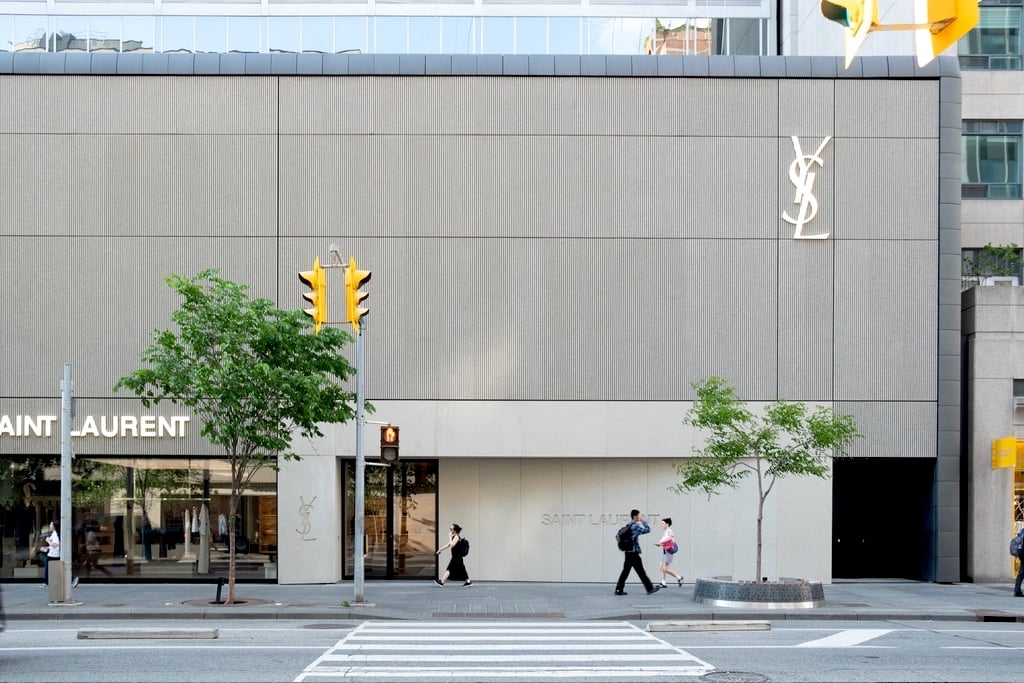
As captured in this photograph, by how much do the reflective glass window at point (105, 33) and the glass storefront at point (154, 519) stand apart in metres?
12.5

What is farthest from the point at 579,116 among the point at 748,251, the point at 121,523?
the point at 121,523

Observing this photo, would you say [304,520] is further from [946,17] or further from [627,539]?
[946,17]

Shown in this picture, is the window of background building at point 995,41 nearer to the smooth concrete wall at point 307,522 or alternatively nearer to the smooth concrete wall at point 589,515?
the smooth concrete wall at point 589,515

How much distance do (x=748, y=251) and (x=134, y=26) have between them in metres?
18.9

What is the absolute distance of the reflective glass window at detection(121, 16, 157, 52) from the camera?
3284 cm

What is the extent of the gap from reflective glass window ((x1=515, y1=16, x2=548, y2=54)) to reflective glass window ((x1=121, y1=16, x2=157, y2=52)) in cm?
1060

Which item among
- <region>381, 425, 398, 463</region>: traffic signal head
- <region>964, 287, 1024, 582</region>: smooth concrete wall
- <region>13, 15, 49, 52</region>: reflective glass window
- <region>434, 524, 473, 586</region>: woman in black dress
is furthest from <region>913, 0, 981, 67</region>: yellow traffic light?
<region>13, 15, 49, 52</region>: reflective glass window

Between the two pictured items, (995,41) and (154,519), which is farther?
(995,41)

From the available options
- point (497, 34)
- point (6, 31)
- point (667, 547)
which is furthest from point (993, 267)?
point (6, 31)

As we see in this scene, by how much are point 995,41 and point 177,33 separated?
23.2 meters

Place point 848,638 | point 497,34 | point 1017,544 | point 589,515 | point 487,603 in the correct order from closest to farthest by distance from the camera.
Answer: point 848,638 → point 487,603 → point 1017,544 → point 589,515 → point 497,34

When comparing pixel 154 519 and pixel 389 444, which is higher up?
pixel 389 444

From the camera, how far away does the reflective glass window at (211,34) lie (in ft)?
108

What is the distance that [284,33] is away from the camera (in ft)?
108
